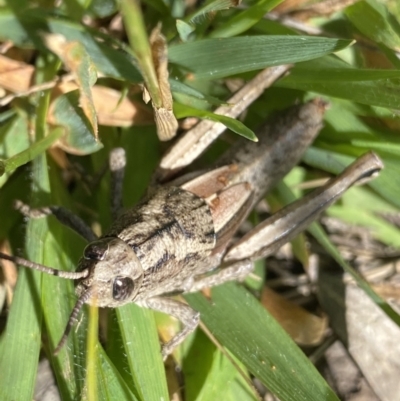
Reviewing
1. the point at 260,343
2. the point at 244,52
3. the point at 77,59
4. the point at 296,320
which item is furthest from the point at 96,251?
the point at 296,320

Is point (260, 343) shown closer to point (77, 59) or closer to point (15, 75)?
point (77, 59)

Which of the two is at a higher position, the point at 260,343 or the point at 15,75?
the point at 15,75

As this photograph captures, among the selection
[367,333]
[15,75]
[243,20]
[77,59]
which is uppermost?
[15,75]

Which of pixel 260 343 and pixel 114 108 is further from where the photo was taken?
pixel 114 108

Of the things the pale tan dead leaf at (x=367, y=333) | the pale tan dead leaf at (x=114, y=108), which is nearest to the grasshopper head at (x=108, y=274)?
the pale tan dead leaf at (x=114, y=108)

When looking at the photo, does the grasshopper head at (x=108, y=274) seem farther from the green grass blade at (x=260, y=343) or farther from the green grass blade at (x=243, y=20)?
the green grass blade at (x=243, y=20)

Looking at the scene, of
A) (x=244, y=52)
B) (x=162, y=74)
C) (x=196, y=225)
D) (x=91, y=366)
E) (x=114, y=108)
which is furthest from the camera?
(x=114, y=108)

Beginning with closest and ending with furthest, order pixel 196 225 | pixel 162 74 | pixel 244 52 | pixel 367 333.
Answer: pixel 162 74 < pixel 244 52 < pixel 196 225 < pixel 367 333
